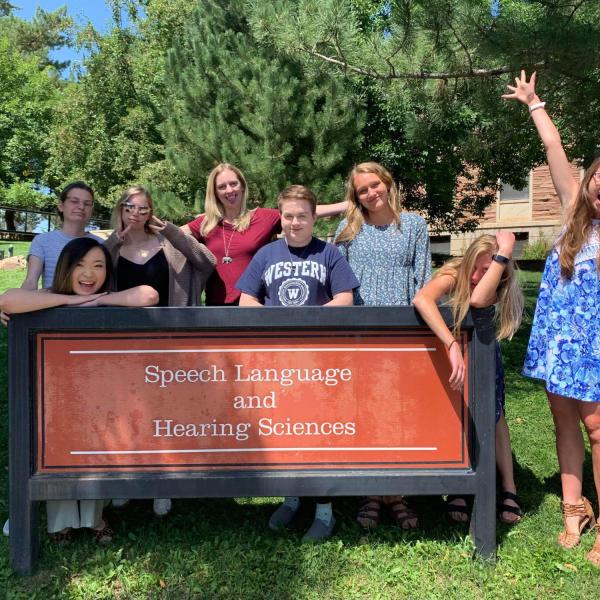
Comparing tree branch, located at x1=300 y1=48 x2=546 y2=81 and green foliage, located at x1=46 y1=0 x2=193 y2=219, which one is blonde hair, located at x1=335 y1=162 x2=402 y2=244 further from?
green foliage, located at x1=46 y1=0 x2=193 y2=219

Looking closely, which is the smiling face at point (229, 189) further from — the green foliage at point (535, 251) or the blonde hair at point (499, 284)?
the green foliage at point (535, 251)

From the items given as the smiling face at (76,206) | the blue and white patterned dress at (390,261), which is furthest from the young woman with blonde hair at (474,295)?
the smiling face at (76,206)

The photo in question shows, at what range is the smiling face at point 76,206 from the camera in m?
3.58

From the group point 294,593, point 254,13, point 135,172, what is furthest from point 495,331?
point 135,172

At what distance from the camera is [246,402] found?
279 centimetres

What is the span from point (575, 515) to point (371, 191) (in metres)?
1.84

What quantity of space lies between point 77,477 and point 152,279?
107cm

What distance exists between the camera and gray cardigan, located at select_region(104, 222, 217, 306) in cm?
332

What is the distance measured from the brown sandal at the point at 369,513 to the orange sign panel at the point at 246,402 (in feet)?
1.81

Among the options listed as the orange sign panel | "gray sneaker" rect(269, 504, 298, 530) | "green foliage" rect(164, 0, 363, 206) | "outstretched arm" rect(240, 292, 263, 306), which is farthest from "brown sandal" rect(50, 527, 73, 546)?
"green foliage" rect(164, 0, 363, 206)

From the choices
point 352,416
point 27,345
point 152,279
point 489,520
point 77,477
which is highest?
point 152,279

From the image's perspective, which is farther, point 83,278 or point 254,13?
point 254,13

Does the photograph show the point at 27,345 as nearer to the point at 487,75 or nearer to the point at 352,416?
the point at 352,416

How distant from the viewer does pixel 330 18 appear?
521cm
